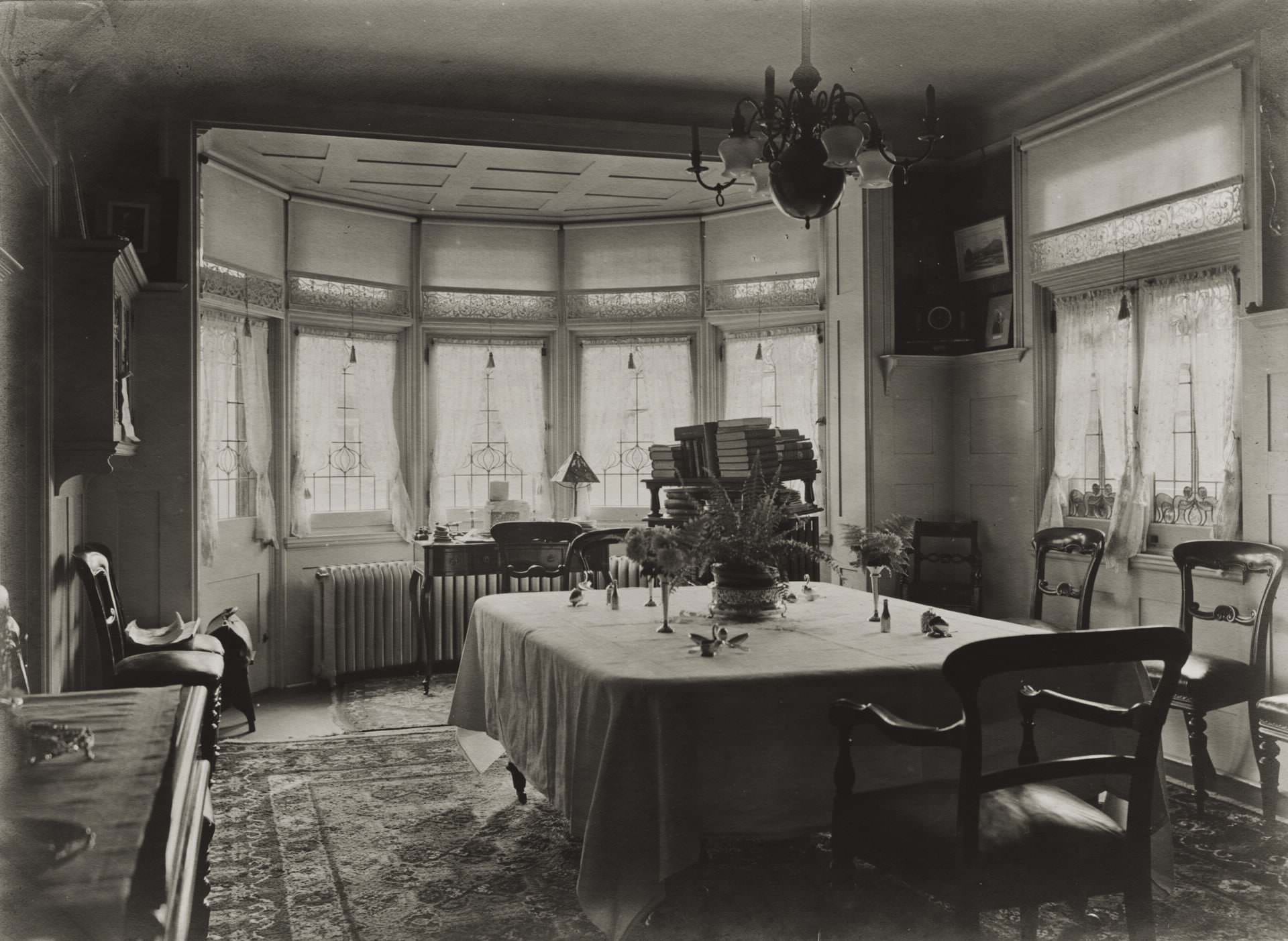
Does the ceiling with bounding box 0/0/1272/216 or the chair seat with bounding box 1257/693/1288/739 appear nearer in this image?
the chair seat with bounding box 1257/693/1288/739

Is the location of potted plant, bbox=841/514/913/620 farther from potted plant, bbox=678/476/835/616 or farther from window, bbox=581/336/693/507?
window, bbox=581/336/693/507

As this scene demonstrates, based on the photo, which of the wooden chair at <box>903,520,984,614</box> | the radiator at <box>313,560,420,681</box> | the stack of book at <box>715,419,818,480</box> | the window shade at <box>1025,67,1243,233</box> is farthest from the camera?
the radiator at <box>313,560,420,681</box>

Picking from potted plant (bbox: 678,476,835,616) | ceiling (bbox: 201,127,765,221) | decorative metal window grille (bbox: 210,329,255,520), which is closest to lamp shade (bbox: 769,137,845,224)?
potted plant (bbox: 678,476,835,616)

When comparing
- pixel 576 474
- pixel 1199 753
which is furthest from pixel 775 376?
pixel 1199 753

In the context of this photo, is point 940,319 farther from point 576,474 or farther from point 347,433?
point 347,433

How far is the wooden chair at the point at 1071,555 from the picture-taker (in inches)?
168

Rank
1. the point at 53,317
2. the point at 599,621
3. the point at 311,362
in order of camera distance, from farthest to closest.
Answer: the point at 311,362
the point at 53,317
the point at 599,621

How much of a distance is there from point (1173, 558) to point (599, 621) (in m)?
2.55

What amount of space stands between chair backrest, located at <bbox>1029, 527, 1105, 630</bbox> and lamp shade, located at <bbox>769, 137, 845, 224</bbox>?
2322 mm

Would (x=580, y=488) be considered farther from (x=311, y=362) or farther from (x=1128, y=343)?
(x=1128, y=343)

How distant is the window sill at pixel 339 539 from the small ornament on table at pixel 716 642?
4.01m

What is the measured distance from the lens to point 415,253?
266 inches

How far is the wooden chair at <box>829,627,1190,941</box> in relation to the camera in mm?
1899

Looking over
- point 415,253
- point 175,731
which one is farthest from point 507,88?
point 175,731
